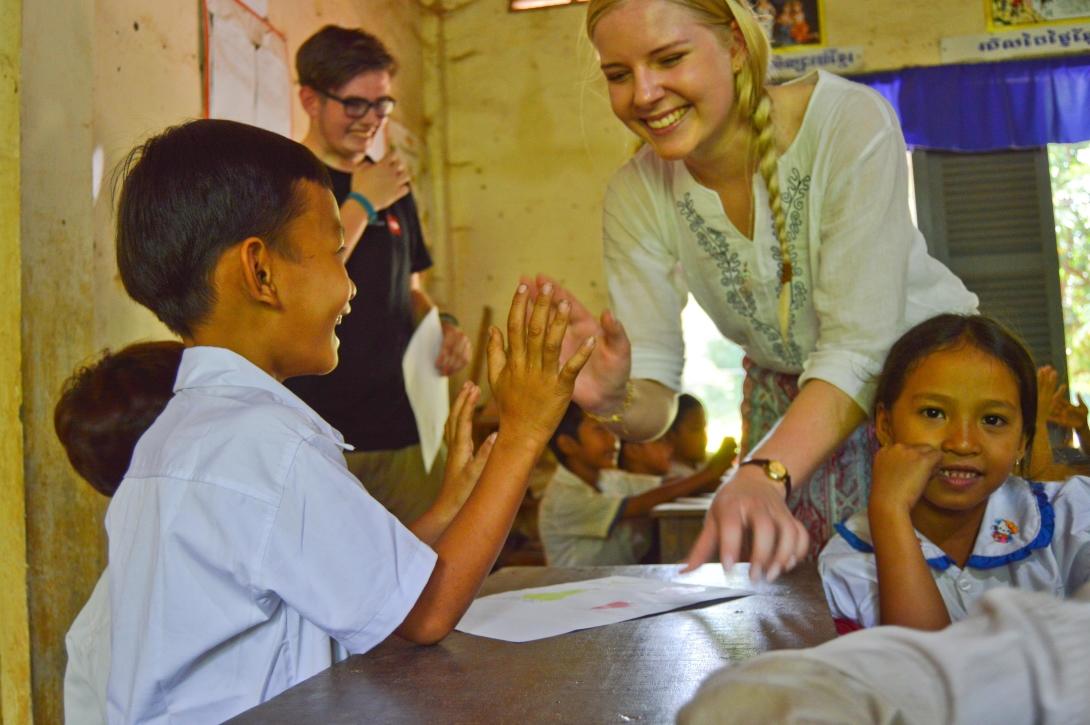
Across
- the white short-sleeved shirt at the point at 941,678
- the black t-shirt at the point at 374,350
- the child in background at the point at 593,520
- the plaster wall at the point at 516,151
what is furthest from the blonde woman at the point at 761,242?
the plaster wall at the point at 516,151

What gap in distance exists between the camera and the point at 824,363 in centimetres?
146

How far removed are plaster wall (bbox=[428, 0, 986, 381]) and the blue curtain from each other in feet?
5.12

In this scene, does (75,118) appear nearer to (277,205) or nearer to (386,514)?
(277,205)

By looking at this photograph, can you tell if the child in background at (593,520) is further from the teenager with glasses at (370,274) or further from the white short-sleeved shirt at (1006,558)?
the white short-sleeved shirt at (1006,558)

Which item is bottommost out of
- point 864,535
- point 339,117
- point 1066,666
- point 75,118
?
point 864,535

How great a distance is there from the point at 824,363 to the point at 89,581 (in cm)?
178

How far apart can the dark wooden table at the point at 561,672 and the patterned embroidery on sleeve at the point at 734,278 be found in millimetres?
532

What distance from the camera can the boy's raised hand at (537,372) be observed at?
111cm

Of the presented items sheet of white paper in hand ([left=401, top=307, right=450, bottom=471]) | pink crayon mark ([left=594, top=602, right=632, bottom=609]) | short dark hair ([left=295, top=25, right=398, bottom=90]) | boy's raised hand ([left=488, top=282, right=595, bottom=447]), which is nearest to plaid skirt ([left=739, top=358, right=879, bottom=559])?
pink crayon mark ([left=594, top=602, right=632, bottom=609])

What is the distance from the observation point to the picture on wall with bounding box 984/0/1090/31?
5395 mm

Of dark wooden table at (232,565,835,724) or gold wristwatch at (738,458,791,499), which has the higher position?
gold wristwatch at (738,458,791,499)

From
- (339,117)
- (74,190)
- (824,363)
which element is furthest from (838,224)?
(339,117)

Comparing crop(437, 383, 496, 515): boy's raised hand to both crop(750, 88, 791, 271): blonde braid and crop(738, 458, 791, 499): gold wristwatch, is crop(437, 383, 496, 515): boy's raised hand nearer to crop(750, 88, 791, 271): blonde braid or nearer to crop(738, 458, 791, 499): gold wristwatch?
crop(738, 458, 791, 499): gold wristwatch

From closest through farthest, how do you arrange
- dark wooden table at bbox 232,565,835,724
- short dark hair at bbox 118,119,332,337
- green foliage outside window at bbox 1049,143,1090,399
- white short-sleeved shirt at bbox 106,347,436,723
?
1. dark wooden table at bbox 232,565,835,724
2. white short-sleeved shirt at bbox 106,347,436,723
3. short dark hair at bbox 118,119,332,337
4. green foliage outside window at bbox 1049,143,1090,399
